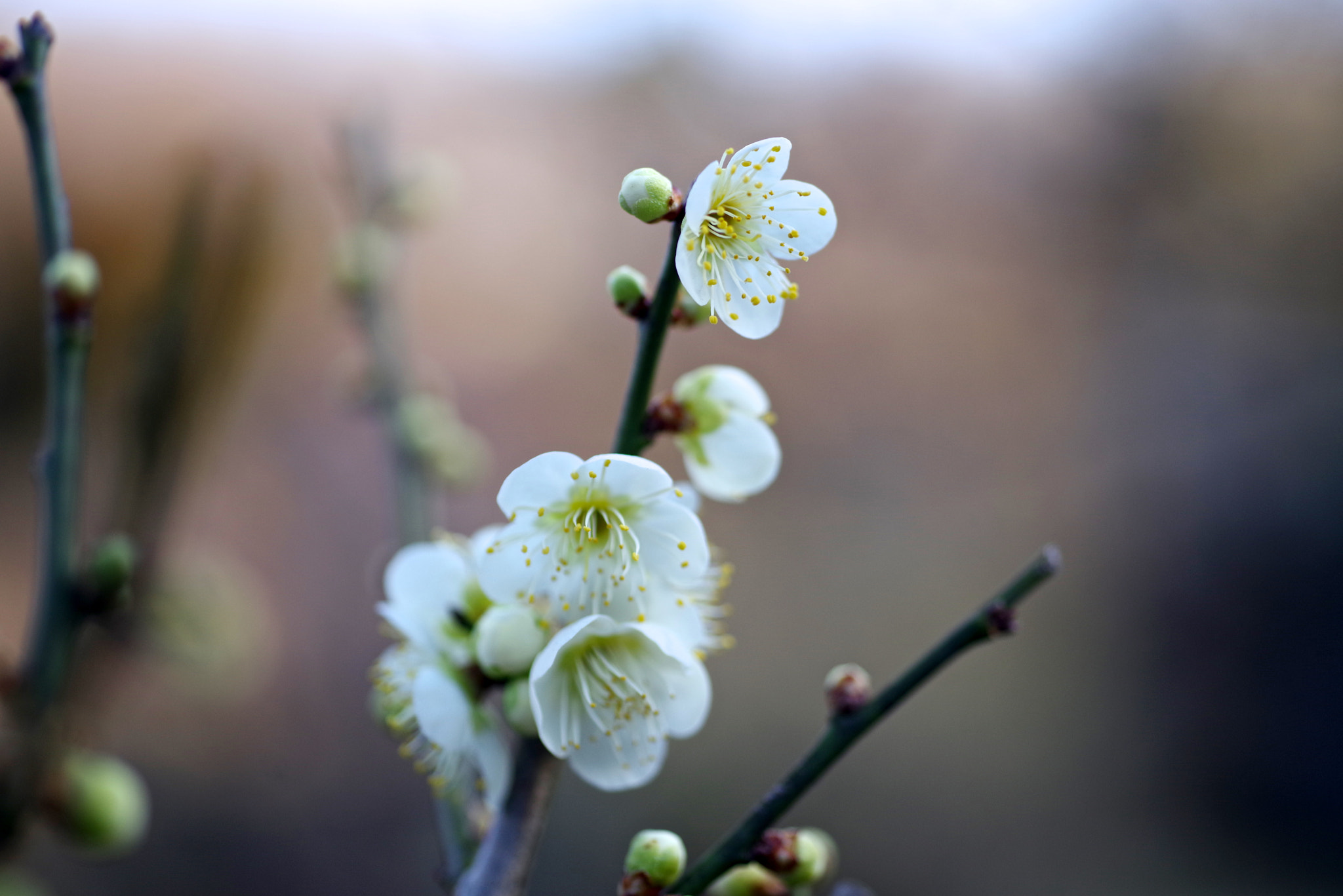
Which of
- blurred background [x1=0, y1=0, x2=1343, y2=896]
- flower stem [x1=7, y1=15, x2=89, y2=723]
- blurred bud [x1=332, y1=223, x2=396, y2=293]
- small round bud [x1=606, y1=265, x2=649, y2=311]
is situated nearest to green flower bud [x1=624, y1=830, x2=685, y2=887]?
small round bud [x1=606, y1=265, x2=649, y2=311]

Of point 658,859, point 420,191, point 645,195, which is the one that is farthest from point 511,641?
point 420,191

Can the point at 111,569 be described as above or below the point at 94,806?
above

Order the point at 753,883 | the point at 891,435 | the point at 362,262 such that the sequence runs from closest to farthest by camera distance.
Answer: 1. the point at 753,883
2. the point at 362,262
3. the point at 891,435

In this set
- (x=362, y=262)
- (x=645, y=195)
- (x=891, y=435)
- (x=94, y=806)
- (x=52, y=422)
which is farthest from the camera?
(x=891, y=435)

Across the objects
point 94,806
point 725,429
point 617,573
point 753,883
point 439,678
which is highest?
point 725,429

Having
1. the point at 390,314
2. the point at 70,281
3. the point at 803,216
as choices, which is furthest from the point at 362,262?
the point at 803,216

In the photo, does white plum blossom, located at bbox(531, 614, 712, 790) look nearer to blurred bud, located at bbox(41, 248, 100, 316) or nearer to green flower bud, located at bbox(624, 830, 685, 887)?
green flower bud, located at bbox(624, 830, 685, 887)

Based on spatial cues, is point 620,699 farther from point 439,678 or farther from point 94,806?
point 94,806

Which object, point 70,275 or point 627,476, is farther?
point 70,275

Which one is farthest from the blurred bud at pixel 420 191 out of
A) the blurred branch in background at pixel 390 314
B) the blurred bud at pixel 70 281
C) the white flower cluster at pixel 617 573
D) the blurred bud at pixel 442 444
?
the white flower cluster at pixel 617 573
